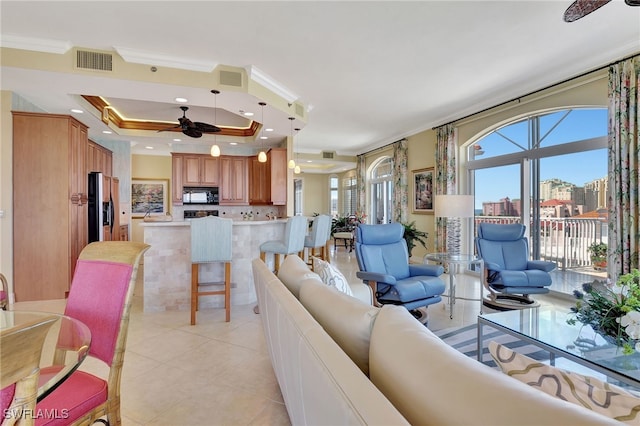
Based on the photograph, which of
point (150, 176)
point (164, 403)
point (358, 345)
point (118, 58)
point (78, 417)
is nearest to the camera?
point (358, 345)

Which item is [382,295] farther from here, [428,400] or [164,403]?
[428,400]

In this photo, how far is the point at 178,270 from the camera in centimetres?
371

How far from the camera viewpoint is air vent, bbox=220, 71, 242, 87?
366cm

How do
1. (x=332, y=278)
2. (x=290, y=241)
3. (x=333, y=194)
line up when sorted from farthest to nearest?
(x=333, y=194) < (x=290, y=241) < (x=332, y=278)

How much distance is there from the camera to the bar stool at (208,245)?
3.22m

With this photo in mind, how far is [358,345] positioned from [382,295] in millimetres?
2108

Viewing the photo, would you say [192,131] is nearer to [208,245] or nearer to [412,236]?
[208,245]

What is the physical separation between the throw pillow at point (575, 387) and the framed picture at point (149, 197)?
872 centimetres

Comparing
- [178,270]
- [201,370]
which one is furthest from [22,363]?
[178,270]

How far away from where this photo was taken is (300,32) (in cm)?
297

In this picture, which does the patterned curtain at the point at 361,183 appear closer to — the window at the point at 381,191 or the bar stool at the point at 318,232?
the window at the point at 381,191

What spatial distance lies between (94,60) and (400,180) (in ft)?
19.6

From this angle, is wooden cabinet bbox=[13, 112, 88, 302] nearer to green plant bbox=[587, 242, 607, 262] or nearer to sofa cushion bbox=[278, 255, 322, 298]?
sofa cushion bbox=[278, 255, 322, 298]

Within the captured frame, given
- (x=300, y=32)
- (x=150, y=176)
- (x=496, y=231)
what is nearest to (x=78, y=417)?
(x=300, y=32)
